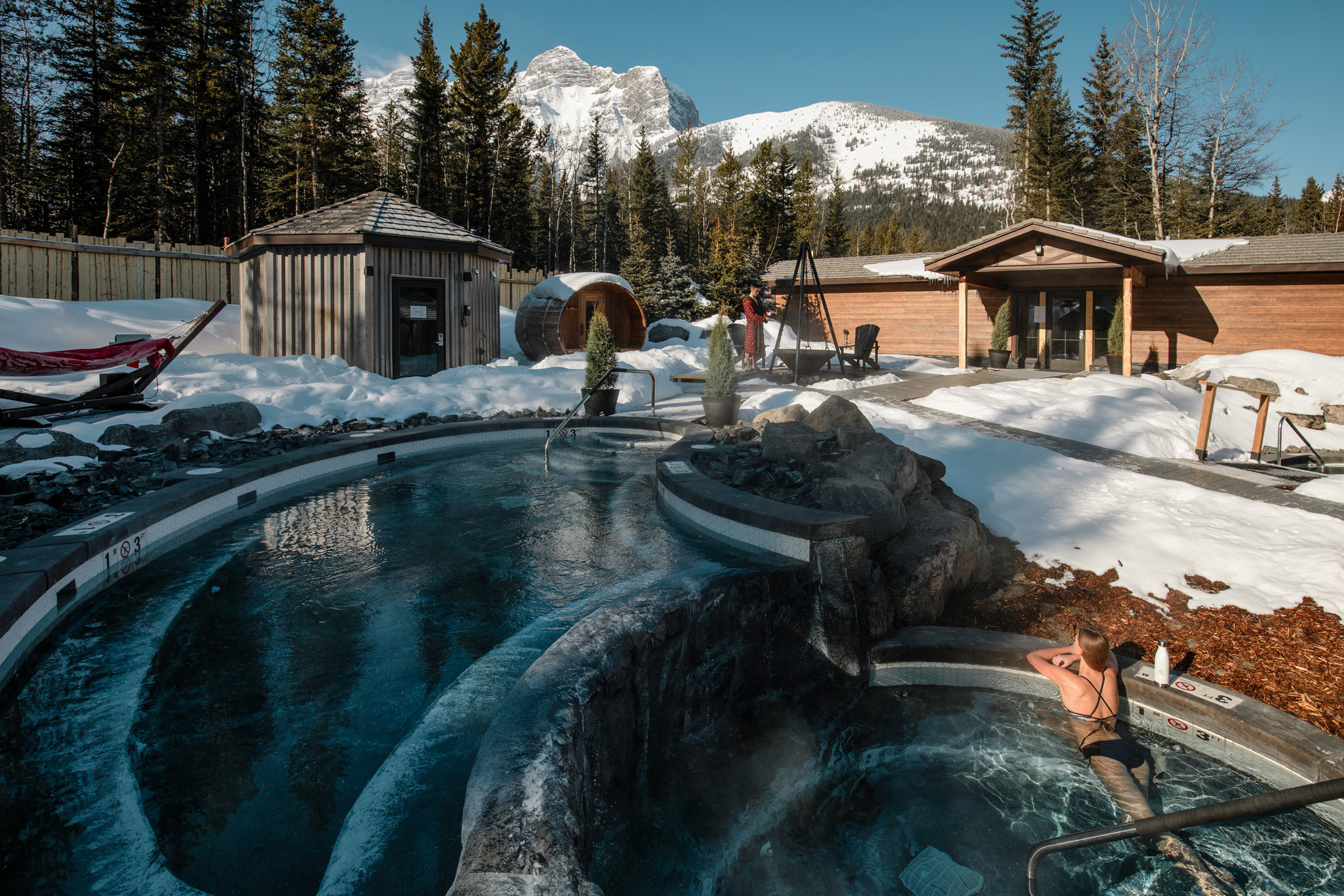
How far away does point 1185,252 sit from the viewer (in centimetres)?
1570

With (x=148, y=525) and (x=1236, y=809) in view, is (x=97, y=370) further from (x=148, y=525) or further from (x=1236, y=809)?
(x=1236, y=809)

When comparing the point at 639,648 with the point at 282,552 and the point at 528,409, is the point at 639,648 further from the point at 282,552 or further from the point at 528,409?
the point at 528,409

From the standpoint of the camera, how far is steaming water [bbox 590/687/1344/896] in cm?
288

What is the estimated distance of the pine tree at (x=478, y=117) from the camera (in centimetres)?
3134

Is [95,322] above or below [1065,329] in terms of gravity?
below

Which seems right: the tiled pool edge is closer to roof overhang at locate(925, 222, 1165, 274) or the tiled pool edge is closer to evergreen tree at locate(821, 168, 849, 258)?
roof overhang at locate(925, 222, 1165, 274)

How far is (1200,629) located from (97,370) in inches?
433

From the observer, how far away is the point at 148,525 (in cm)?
471

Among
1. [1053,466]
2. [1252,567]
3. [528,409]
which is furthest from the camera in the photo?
[528,409]

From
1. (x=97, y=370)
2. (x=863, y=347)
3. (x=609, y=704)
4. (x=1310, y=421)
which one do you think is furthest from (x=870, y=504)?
(x=1310, y=421)

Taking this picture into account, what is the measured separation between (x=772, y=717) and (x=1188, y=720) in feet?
7.21

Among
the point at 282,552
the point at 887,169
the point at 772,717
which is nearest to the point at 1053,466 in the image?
the point at 772,717

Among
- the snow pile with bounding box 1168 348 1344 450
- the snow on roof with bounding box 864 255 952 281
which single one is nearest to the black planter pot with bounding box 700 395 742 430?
the snow pile with bounding box 1168 348 1344 450

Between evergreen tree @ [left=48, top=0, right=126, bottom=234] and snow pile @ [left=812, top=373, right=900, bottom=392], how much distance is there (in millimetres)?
23232
